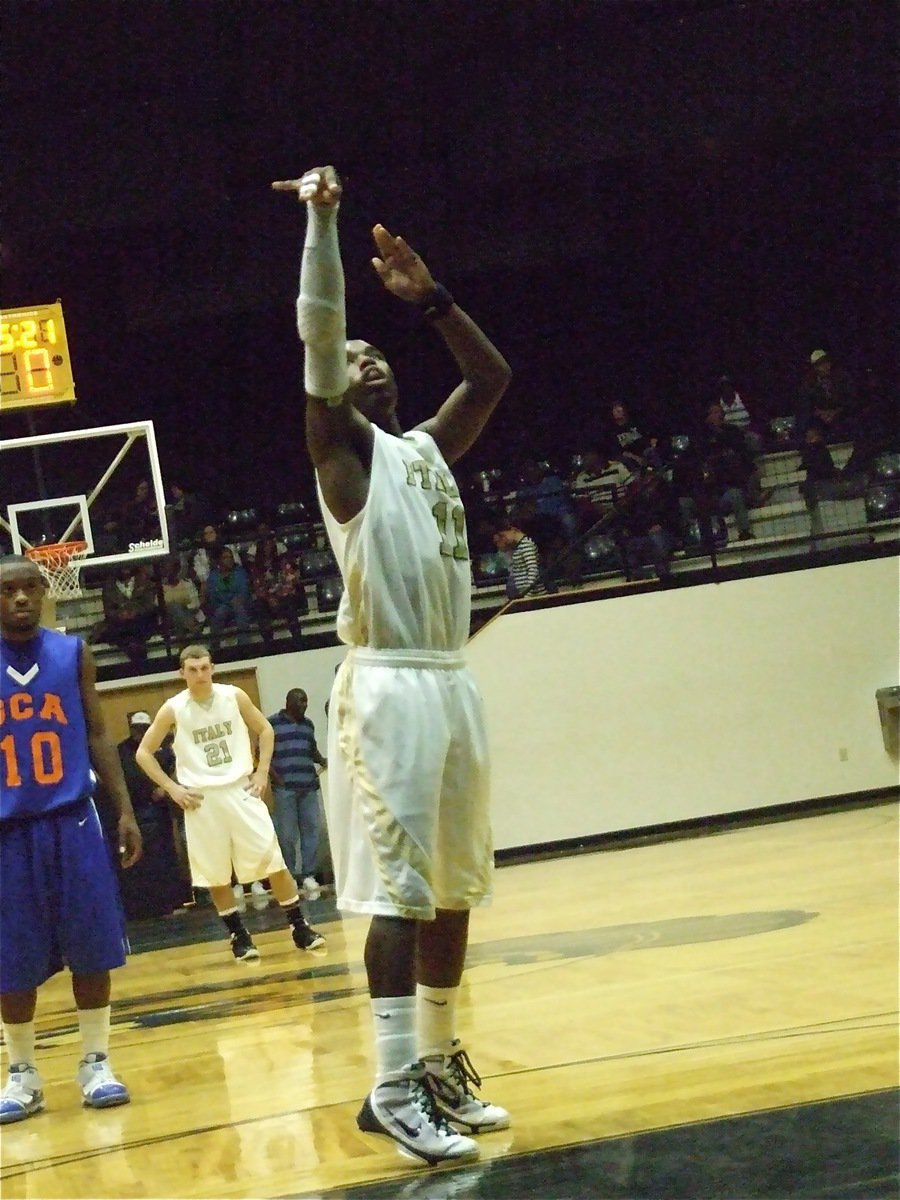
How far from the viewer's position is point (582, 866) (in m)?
11.5

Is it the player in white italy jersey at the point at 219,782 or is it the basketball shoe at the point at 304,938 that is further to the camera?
the player in white italy jersey at the point at 219,782

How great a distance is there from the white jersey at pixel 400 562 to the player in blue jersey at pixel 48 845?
5.14 feet

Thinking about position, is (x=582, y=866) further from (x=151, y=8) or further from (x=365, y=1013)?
(x=151, y=8)

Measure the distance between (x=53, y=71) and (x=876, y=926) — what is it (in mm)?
12413

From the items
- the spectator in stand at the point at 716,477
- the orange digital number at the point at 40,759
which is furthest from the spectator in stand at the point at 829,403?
the orange digital number at the point at 40,759

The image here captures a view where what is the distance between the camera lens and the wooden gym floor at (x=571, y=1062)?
9.54 feet

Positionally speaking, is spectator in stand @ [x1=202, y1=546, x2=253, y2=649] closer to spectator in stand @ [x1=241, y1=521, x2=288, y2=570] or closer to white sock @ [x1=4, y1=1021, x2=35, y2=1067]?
spectator in stand @ [x1=241, y1=521, x2=288, y2=570]

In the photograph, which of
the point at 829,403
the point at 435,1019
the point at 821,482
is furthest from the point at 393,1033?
the point at 829,403

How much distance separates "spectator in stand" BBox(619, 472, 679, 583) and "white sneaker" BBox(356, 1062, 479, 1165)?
415 inches

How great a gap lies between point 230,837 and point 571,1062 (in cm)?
496

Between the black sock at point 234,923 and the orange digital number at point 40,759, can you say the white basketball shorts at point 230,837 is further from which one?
the orange digital number at point 40,759

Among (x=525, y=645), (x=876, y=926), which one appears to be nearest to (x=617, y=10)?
(x=525, y=645)

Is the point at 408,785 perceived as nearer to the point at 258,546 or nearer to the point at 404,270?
the point at 404,270

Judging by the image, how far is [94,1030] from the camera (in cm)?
471
